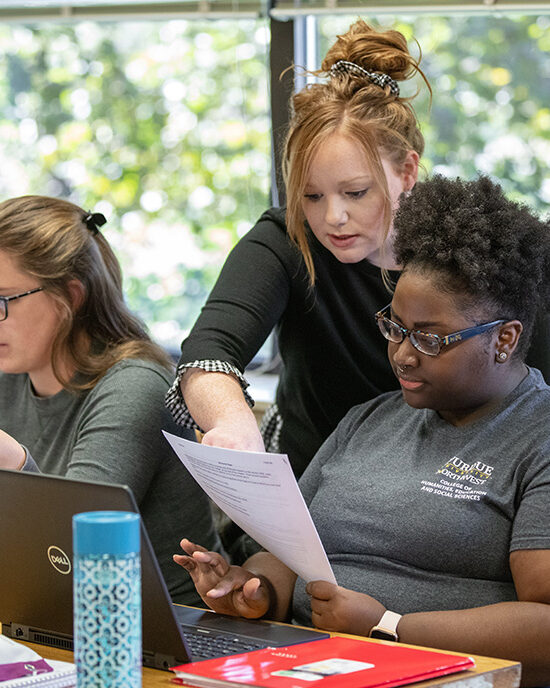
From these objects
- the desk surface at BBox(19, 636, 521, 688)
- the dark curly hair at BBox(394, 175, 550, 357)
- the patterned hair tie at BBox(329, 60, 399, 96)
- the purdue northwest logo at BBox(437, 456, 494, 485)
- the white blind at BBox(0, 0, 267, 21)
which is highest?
the white blind at BBox(0, 0, 267, 21)

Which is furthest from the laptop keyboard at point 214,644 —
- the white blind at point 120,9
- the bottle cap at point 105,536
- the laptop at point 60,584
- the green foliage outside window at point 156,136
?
the white blind at point 120,9

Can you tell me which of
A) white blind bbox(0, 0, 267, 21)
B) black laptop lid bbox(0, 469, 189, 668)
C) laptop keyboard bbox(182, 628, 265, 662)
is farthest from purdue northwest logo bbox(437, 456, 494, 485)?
white blind bbox(0, 0, 267, 21)

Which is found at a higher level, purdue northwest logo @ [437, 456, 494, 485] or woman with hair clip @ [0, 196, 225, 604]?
woman with hair clip @ [0, 196, 225, 604]

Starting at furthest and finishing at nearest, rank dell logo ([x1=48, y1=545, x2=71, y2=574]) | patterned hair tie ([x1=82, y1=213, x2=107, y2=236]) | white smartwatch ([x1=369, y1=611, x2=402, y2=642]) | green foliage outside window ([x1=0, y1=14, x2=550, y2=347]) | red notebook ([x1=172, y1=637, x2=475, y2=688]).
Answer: green foliage outside window ([x1=0, y1=14, x2=550, y2=347])
patterned hair tie ([x1=82, y1=213, x2=107, y2=236])
white smartwatch ([x1=369, y1=611, x2=402, y2=642])
dell logo ([x1=48, y1=545, x2=71, y2=574])
red notebook ([x1=172, y1=637, x2=475, y2=688])

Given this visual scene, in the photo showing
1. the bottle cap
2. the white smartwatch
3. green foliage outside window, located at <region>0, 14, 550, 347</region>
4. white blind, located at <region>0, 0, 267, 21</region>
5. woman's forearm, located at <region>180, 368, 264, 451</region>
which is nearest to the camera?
the bottle cap

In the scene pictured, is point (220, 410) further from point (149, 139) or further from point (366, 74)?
point (149, 139)

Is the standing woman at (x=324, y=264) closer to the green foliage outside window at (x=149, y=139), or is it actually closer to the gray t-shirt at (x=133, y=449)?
the gray t-shirt at (x=133, y=449)

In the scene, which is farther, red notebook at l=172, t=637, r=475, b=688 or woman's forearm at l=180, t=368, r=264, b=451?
woman's forearm at l=180, t=368, r=264, b=451

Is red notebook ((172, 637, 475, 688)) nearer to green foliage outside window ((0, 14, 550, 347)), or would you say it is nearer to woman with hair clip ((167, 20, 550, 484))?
woman with hair clip ((167, 20, 550, 484))

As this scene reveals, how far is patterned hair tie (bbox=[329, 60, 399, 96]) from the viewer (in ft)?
6.15

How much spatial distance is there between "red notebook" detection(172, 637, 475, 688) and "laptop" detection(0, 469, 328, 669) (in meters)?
0.04

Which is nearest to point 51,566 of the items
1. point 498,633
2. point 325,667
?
point 325,667

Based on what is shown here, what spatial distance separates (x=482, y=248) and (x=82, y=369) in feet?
2.82

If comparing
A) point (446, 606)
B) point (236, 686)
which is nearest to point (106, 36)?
point (446, 606)
